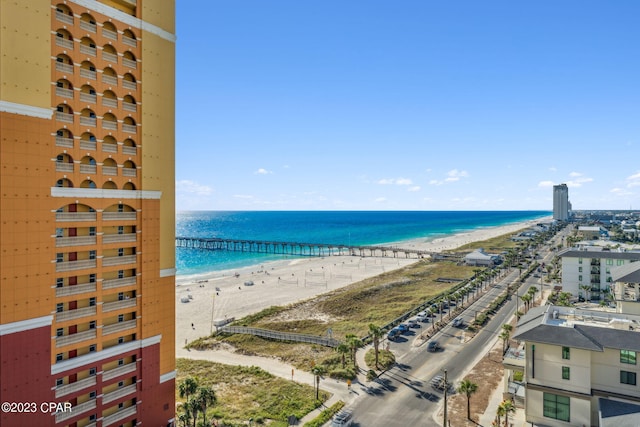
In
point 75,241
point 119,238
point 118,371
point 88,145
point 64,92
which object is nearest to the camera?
point 64,92

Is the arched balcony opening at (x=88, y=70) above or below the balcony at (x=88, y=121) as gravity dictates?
above

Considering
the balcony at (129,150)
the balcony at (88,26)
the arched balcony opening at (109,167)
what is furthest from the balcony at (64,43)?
the arched balcony opening at (109,167)

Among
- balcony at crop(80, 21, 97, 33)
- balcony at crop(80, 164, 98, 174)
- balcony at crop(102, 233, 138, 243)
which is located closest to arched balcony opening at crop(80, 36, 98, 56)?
balcony at crop(80, 21, 97, 33)

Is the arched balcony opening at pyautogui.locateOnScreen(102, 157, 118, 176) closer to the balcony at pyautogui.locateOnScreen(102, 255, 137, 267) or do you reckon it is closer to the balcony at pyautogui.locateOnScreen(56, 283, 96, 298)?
the balcony at pyautogui.locateOnScreen(102, 255, 137, 267)

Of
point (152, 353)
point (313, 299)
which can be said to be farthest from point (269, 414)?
point (313, 299)

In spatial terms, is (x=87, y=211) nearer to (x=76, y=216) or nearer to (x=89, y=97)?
(x=76, y=216)

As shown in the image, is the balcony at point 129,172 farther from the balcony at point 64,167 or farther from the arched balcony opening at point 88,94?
the arched balcony opening at point 88,94

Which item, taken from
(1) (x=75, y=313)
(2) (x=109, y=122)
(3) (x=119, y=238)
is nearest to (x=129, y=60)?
(2) (x=109, y=122)
